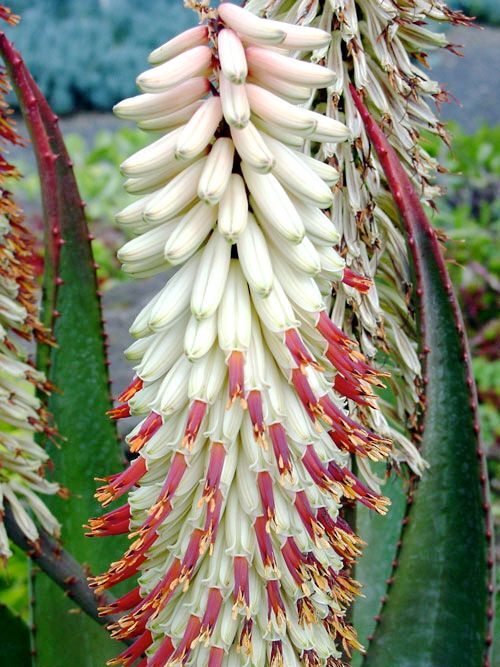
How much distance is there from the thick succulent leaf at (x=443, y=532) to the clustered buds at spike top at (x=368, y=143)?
0.08 metres

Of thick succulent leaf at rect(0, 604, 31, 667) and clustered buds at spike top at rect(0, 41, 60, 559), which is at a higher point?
clustered buds at spike top at rect(0, 41, 60, 559)

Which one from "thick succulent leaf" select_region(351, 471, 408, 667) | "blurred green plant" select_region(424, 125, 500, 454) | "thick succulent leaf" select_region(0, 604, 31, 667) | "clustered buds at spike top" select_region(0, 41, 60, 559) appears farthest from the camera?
"blurred green plant" select_region(424, 125, 500, 454)

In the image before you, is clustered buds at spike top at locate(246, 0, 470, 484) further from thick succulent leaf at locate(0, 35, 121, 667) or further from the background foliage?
the background foliage

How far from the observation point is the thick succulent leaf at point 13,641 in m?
2.32

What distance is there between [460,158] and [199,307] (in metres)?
6.35

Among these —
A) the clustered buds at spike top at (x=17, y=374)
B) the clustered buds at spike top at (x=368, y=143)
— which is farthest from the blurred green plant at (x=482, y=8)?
the clustered buds at spike top at (x=17, y=374)

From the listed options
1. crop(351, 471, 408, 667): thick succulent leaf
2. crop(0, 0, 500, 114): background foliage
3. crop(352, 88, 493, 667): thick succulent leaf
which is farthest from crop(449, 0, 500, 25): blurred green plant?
crop(352, 88, 493, 667): thick succulent leaf

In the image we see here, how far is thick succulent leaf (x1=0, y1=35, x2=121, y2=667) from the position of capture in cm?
213

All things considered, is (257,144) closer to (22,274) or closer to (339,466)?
(339,466)

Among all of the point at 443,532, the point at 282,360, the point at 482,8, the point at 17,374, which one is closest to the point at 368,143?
the point at 282,360

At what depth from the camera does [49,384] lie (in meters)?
2.14

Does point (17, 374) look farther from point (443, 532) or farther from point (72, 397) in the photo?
point (443, 532)

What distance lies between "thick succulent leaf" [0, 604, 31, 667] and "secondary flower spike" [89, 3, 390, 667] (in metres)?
0.91

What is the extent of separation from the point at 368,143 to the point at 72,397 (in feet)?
3.35
